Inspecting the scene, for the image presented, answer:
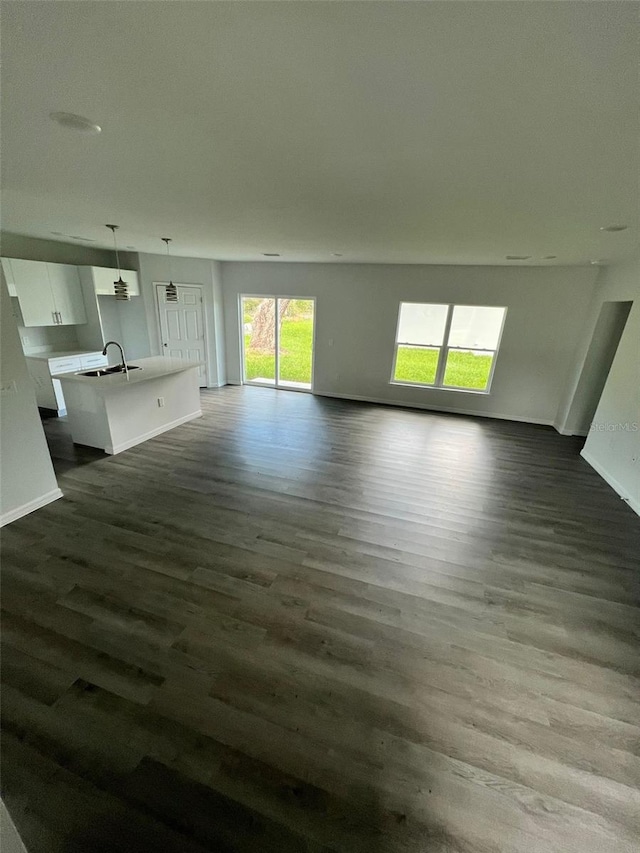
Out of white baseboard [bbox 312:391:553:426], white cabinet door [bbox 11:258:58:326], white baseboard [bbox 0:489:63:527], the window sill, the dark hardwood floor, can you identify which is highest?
white cabinet door [bbox 11:258:58:326]

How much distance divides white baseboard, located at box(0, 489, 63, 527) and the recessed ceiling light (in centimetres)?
296

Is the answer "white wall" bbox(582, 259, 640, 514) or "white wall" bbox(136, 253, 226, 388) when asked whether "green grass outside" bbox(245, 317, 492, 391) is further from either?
"white wall" bbox(582, 259, 640, 514)

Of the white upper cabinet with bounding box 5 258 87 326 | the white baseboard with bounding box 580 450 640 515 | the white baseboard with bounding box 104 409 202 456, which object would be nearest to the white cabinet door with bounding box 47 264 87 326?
the white upper cabinet with bounding box 5 258 87 326

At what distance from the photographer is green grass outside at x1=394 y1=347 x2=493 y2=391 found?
6238 mm

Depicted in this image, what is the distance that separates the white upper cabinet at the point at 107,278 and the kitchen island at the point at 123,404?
1.84 m

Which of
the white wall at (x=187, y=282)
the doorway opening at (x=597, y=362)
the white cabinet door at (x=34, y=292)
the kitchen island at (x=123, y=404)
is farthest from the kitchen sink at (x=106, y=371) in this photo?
the doorway opening at (x=597, y=362)

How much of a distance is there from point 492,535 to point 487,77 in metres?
3.03

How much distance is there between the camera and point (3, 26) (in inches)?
36.6

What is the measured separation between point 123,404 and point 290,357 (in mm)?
3933

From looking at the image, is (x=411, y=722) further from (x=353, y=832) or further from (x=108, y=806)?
(x=108, y=806)

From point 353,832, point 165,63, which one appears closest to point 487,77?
point 165,63

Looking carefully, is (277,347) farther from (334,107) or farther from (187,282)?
(334,107)

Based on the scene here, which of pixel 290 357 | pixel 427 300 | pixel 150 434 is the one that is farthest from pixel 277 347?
pixel 150 434

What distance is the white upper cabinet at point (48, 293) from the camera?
4824mm
